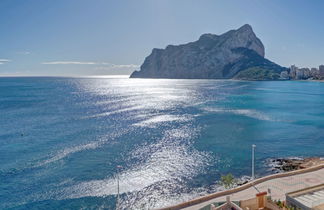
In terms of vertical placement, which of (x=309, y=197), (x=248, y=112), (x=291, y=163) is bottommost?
(x=291, y=163)

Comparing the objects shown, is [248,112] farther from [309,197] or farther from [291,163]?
[309,197]

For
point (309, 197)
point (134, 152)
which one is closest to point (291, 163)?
point (309, 197)

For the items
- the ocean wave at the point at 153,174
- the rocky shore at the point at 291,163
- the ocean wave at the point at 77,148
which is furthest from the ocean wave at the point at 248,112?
the ocean wave at the point at 77,148

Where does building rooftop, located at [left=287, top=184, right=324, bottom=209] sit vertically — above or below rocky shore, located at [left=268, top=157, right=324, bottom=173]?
above

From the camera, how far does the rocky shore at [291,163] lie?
3991 cm

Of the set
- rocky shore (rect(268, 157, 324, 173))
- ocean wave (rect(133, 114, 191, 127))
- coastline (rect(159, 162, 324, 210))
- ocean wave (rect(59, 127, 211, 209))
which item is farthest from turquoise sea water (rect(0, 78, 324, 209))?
coastline (rect(159, 162, 324, 210))

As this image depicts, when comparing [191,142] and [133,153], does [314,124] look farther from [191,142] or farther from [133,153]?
[133,153]

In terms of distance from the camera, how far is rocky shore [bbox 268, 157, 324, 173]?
3991 centimetres

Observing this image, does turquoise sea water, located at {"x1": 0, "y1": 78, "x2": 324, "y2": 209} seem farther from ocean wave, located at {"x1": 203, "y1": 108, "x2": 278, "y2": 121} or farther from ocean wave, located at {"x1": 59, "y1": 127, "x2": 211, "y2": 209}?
ocean wave, located at {"x1": 203, "y1": 108, "x2": 278, "y2": 121}

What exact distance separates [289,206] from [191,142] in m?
33.2

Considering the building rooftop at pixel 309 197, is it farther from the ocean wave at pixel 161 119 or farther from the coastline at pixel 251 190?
the ocean wave at pixel 161 119

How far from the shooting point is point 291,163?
41.7 metres

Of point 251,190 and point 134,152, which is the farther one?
point 134,152

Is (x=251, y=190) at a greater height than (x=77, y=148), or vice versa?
(x=251, y=190)
